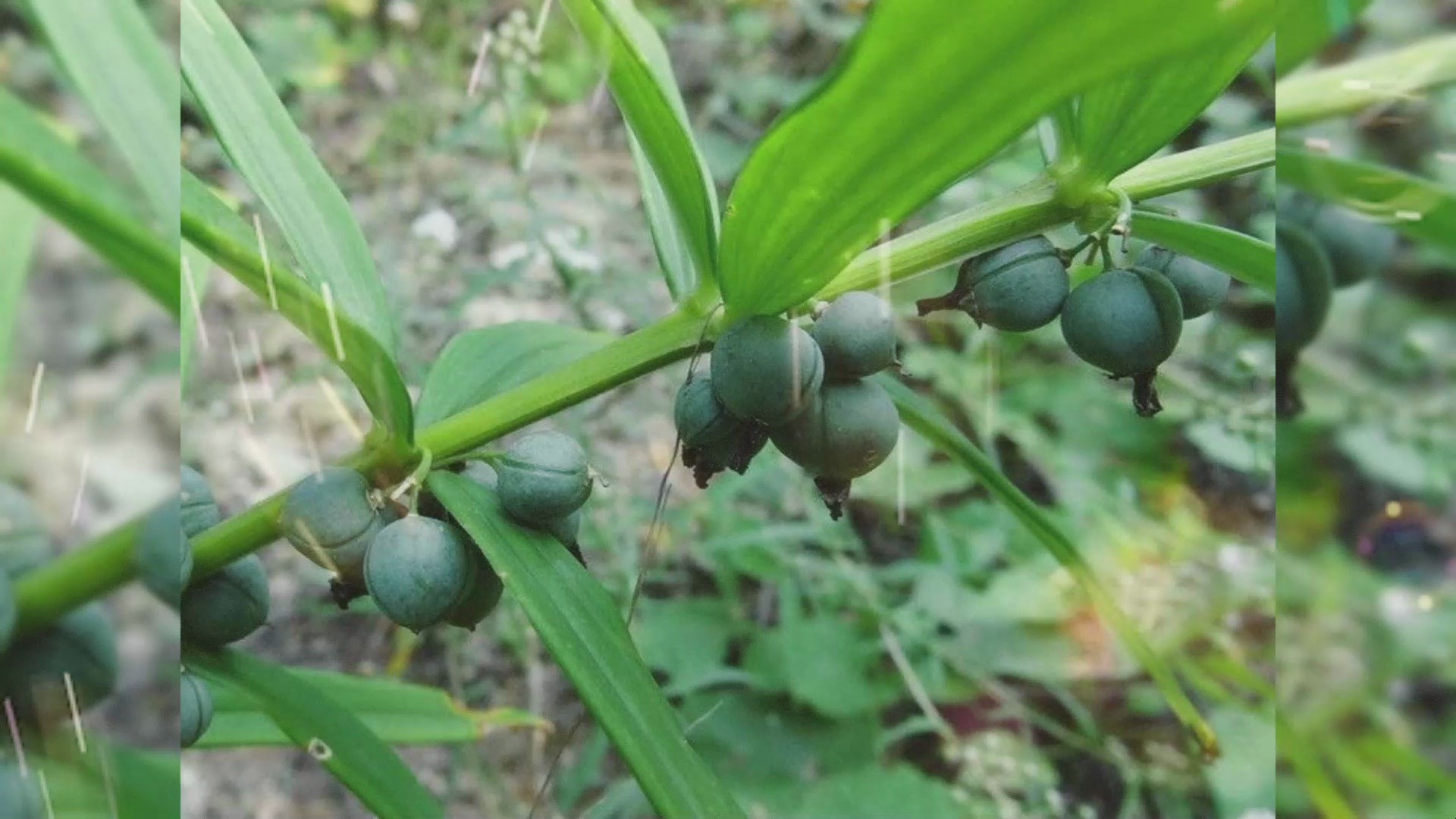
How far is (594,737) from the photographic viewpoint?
939 mm

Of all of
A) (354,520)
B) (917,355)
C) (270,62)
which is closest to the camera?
(354,520)

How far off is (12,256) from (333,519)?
134mm

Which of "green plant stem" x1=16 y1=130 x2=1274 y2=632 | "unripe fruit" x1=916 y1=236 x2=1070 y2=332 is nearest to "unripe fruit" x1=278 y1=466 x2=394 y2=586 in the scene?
"green plant stem" x1=16 y1=130 x2=1274 y2=632

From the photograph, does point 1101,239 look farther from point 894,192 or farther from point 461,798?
point 461,798

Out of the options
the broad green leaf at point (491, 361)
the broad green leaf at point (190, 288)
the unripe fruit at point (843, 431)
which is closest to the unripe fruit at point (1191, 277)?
the unripe fruit at point (843, 431)

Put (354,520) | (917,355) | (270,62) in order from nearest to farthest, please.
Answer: (354,520), (270,62), (917,355)

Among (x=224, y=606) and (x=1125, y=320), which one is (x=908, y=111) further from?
(x=224, y=606)

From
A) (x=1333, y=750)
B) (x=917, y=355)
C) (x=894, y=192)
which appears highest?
(x=894, y=192)

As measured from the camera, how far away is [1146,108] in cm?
38

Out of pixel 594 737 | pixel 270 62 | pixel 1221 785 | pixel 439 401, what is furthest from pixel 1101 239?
pixel 1221 785

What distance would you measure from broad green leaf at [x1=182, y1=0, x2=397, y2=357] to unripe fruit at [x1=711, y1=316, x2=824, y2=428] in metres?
0.12

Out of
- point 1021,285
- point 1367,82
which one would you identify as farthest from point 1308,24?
point 1021,285

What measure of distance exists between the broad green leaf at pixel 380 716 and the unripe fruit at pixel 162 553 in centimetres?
15

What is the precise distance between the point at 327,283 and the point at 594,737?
1.93 ft
